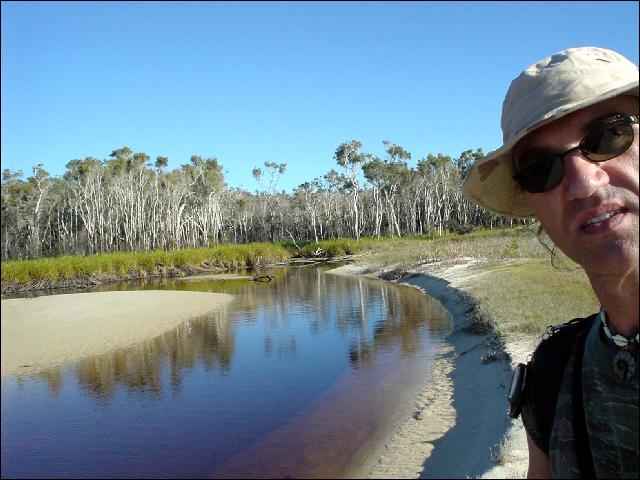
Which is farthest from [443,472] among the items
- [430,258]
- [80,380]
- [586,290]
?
[430,258]

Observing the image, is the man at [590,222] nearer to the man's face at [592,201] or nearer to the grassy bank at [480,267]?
the man's face at [592,201]

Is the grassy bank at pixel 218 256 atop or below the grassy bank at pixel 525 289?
atop

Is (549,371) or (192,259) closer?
(549,371)

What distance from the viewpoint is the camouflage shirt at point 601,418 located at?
44.1 inches

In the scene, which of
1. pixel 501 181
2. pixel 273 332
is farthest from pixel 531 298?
pixel 501 181

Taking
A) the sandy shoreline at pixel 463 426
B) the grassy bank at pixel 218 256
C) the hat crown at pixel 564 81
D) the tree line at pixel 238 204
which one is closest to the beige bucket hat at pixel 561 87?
the hat crown at pixel 564 81

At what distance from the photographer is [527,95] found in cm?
129

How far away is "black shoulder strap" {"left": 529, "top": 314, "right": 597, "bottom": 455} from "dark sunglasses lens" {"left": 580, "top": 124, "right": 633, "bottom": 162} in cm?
Result: 41

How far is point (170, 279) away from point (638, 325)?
36.3 metres

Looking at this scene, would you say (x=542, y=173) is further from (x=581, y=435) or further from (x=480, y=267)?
(x=480, y=267)

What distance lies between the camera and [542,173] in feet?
4.15

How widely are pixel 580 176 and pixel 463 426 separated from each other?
266 inches

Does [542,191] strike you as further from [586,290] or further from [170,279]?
[170,279]

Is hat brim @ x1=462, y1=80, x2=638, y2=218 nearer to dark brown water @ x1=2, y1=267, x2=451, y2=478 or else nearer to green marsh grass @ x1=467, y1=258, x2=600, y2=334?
dark brown water @ x1=2, y1=267, x2=451, y2=478
